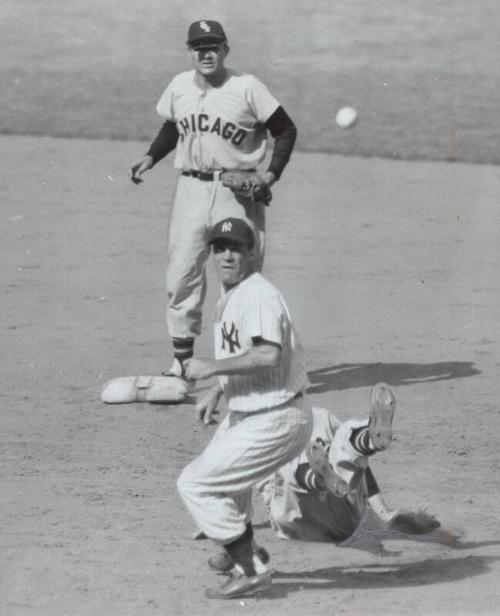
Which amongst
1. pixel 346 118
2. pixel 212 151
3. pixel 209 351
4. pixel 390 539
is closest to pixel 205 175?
pixel 212 151

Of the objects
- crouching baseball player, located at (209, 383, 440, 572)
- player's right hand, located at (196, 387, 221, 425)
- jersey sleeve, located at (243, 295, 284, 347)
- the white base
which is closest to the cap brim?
the white base

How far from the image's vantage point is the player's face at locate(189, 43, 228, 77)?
823 centimetres

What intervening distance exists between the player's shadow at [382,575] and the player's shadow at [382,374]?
279 cm

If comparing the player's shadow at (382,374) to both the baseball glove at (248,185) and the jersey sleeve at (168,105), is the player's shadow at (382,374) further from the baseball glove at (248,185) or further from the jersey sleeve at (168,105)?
the jersey sleeve at (168,105)

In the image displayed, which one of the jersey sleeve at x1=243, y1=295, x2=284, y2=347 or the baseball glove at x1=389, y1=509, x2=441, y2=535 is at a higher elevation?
the jersey sleeve at x1=243, y1=295, x2=284, y2=347

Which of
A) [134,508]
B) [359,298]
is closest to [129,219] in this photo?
[359,298]

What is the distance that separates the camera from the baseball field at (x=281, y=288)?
6.00 meters

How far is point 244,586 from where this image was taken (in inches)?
219

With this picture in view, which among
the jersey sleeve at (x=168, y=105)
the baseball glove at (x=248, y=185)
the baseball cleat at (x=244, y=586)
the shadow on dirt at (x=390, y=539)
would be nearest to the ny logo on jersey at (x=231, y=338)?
the baseball cleat at (x=244, y=586)

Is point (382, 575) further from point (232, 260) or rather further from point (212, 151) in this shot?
point (212, 151)

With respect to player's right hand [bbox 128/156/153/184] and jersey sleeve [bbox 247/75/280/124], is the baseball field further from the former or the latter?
jersey sleeve [bbox 247/75/280/124]

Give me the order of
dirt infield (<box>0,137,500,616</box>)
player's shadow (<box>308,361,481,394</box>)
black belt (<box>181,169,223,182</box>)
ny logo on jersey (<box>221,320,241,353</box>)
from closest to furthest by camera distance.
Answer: ny logo on jersey (<box>221,320,241,353</box>) → dirt infield (<box>0,137,500,616</box>) → black belt (<box>181,169,223,182</box>) → player's shadow (<box>308,361,481,394</box>)

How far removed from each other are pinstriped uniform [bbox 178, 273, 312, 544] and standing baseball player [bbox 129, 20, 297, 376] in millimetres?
2459

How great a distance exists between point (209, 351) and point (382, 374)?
1.14 m
